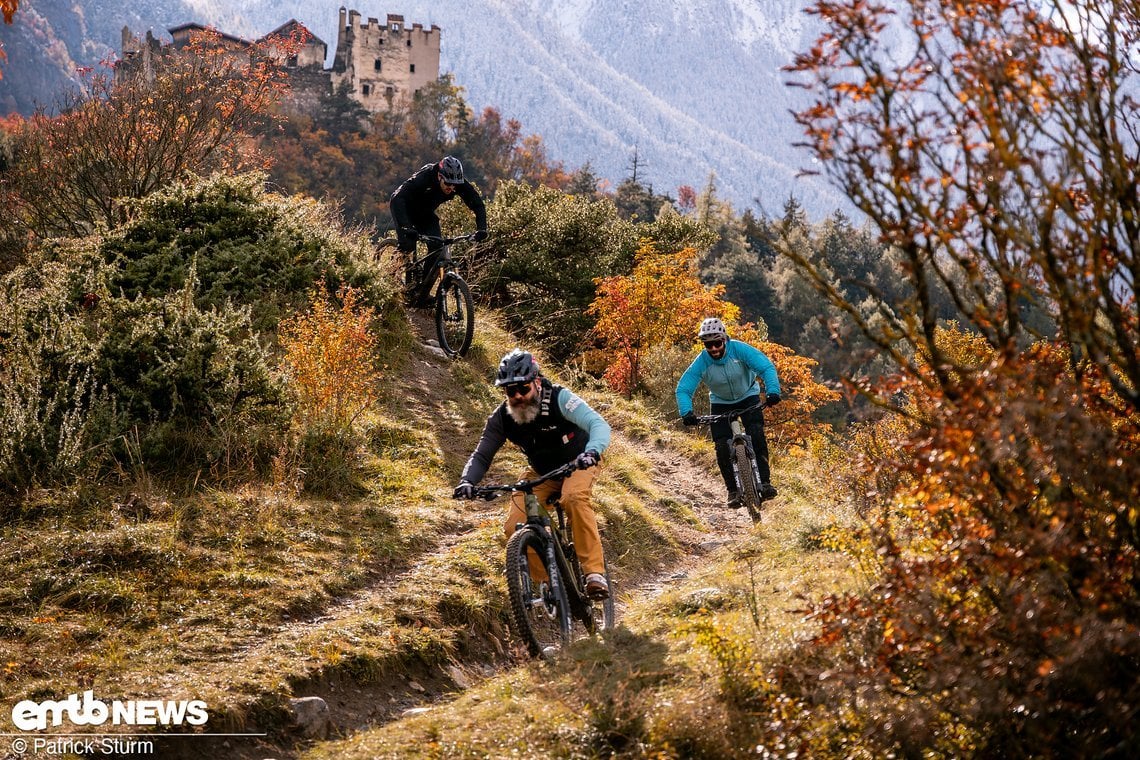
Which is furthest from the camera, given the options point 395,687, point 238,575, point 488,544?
point 488,544

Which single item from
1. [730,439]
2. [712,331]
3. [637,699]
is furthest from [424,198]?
[637,699]

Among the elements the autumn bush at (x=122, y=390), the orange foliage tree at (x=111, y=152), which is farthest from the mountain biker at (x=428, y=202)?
the orange foliage tree at (x=111, y=152)

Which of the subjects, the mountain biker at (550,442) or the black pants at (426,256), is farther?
the black pants at (426,256)

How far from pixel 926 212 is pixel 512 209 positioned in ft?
65.6

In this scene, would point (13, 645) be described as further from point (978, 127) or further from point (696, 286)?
point (696, 286)

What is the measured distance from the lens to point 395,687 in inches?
262

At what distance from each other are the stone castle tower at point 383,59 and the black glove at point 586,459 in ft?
275

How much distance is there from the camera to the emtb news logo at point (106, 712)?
5434 mm

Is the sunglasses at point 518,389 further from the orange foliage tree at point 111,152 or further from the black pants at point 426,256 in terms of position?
the orange foliage tree at point 111,152

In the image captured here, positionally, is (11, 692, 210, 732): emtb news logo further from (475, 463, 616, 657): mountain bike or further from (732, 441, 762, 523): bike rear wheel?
(732, 441, 762, 523): bike rear wheel

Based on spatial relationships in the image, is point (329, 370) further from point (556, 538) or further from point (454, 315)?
point (556, 538)

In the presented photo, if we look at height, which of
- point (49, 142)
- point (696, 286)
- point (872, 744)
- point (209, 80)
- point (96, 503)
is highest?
point (209, 80)

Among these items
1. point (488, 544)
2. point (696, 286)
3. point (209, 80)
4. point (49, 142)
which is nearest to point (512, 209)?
point (696, 286)

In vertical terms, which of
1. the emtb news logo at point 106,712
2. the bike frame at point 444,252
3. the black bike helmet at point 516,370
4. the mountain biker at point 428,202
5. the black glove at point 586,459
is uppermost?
the mountain biker at point 428,202
